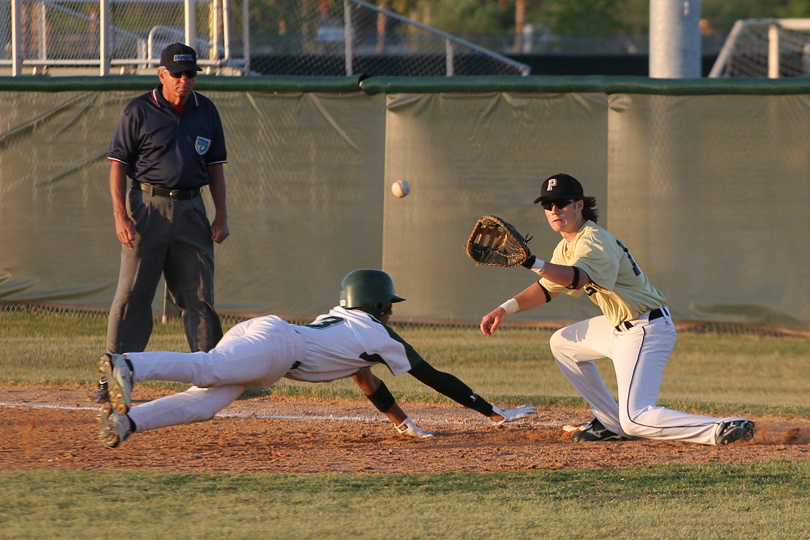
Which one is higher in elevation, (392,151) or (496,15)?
(496,15)

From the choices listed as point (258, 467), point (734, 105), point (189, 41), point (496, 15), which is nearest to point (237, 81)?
point (189, 41)

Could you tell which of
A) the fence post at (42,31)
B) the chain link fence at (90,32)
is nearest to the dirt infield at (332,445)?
the chain link fence at (90,32)

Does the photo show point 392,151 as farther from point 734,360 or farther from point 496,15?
point 496,15

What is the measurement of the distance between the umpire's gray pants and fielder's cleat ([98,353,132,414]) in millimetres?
1459

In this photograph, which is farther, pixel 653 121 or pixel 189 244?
pixel 653 121

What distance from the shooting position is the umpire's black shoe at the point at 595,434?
489cm

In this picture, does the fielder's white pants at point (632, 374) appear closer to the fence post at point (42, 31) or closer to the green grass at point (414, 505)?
the green grass at point (414, 505)

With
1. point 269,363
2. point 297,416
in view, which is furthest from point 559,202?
point 297,416

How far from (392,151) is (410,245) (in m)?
0.77

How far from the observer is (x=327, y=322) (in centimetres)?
441

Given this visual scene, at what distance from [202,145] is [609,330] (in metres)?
2.42

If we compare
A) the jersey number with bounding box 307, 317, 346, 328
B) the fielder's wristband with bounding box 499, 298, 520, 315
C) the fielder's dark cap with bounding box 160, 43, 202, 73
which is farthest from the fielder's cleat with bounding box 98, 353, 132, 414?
the fielder's dark cap with bounding box 160, 43, 202, 73

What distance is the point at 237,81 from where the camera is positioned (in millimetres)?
7773

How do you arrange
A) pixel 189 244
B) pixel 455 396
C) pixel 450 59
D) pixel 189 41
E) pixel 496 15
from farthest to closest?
pixel 496 15 < pixel 450 59 < pixel 189 41 < pixel 189 244 < pixel 455 396
